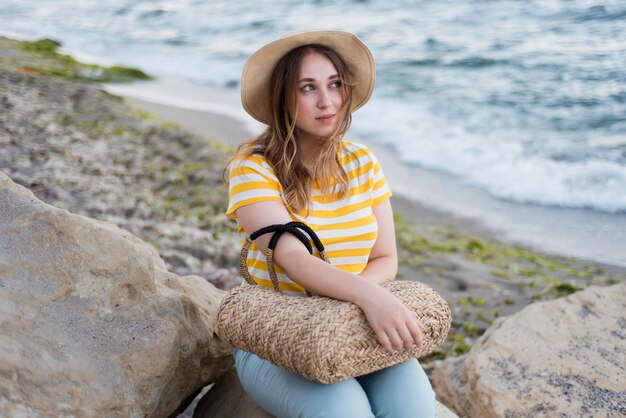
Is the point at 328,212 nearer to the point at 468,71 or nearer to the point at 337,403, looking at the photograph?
the point at 337,403

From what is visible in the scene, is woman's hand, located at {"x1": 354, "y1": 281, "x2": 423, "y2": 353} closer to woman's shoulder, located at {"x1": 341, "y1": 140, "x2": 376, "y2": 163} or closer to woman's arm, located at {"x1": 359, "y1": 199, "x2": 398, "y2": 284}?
woman's arm, located at {"x1": 359, "y1": 199, "x2": 398, "y2": 284}

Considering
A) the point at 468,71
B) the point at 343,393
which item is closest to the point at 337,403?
the point at 343,393

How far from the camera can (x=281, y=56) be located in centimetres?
312

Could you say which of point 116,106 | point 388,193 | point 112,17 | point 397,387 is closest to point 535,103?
point 116,106

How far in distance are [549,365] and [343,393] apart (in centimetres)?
147

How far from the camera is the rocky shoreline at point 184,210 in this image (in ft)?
18.1

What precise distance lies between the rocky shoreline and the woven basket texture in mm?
1468

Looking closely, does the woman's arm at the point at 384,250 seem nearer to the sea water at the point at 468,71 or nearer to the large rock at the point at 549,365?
the large rock at the point at 549,365

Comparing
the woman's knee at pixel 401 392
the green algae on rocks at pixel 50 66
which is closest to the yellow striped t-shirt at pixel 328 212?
the woman's knee at pixel 401 392

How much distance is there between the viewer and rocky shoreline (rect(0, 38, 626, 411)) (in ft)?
18.1

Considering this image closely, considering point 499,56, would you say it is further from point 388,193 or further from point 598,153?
point 388,193

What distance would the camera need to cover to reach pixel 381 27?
680 inches

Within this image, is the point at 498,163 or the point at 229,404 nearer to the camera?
the point at 229,404

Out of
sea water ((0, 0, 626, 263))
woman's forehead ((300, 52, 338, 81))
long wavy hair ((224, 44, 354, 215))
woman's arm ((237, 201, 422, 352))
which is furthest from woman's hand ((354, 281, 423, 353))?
sea water ((0, 0, 626, 263))
